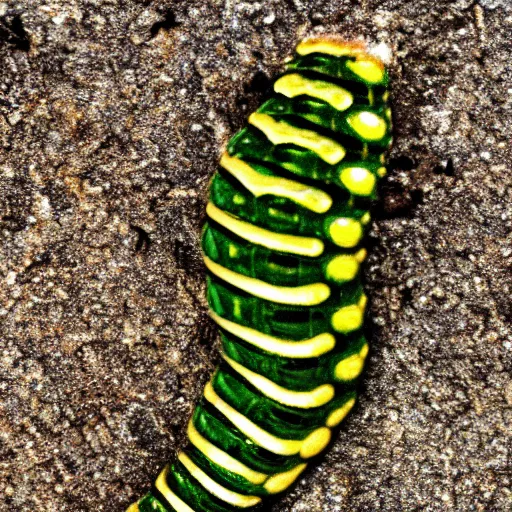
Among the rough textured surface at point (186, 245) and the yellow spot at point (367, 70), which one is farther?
the rough textured surface at point (186, 245)

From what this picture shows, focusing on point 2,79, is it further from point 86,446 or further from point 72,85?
point 86,446

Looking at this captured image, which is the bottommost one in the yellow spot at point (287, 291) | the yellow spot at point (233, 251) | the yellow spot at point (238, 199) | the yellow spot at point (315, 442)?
the yellow spot at point (315, 442)

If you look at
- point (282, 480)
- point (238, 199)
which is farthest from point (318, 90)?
point (282, 480)

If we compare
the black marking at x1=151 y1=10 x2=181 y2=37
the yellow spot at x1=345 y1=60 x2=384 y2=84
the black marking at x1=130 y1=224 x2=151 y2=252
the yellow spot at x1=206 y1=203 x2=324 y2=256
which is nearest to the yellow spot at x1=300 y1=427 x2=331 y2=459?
the yellow spot at x1=206 y1=203 x2=324 y2=256

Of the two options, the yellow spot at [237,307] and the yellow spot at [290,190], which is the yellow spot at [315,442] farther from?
the yellow spot at [290,190]

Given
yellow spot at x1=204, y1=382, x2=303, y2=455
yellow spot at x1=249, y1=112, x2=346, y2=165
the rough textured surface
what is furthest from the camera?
the rough textured surface

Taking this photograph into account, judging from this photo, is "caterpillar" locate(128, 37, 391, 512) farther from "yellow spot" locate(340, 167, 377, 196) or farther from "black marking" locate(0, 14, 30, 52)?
"black marking" locate(0, 14, 30, 52)

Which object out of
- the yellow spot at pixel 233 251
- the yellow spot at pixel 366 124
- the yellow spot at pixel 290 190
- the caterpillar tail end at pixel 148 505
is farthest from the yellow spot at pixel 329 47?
the caterpillar tail end at pixel 148 505
